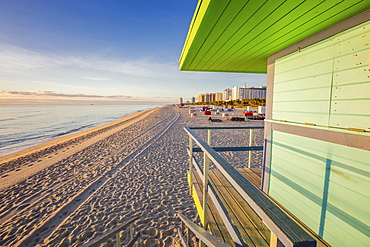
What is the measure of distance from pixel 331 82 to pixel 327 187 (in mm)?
1361

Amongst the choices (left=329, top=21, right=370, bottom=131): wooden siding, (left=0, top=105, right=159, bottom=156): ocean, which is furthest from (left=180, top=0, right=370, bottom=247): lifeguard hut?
(left=0, top=105, right=159, bottom=156): ocean

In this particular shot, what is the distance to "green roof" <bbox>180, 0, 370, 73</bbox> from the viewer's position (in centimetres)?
160

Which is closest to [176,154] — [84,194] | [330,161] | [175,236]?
[84,194]

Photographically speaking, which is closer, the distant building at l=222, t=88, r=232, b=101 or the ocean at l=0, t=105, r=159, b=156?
the ocean at l=0, t=105, r=159, b=156

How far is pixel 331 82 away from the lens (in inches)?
84.9

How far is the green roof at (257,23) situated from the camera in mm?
1599

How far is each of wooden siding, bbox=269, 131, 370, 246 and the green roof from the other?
4.89 ft

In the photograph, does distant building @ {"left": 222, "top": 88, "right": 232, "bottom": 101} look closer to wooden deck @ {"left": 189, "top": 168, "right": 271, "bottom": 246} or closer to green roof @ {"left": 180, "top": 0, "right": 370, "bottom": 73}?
green roof @ {"left": 180, "top": 0, "right": 370, "bottom": 73}

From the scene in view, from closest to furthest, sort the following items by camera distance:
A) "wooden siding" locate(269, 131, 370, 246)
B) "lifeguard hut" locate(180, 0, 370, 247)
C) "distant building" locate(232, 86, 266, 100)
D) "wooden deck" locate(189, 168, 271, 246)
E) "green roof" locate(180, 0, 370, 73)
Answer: "green roof" locate(180, 0, 370, 73)
"lifeguard hut" locate(180, 0, 370, 247)
"wooden siding" locate(269, 131, 370, 246)
"wooden deck" locate(189, 168, 271, 246)
"distant building" locate(232, 86, 266, 100)

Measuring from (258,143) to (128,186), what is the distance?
7.56m

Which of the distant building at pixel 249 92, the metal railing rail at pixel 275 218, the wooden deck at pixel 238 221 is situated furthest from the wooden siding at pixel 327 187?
the distant building at pixel 249 92

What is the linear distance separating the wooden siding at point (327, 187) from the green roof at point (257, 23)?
149 centimetres

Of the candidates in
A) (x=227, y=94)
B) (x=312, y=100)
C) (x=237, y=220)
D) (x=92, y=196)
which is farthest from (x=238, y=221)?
(x=227, y=94)

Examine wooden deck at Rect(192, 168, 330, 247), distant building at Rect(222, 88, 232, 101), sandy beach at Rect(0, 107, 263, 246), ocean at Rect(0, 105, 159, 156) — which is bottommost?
ocean at Rect(0, 105, 159, 156)
